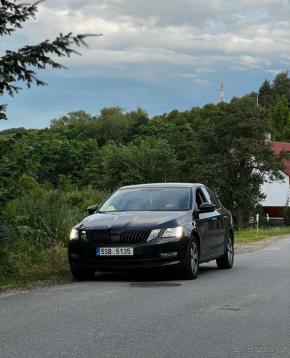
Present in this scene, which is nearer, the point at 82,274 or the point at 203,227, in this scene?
the point at 82,274

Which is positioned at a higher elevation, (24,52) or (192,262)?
(24,52)

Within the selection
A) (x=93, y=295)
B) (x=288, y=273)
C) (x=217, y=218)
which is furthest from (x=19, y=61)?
(x=288, y=273)

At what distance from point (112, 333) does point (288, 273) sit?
658 centimetres

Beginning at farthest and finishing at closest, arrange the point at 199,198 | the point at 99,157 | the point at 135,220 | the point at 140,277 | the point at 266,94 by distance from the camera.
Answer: the point at 266,94
the point at 99,157
the point at 199,198
the point at 140,277
the point at 135,220

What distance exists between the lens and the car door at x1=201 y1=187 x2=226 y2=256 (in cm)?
1282

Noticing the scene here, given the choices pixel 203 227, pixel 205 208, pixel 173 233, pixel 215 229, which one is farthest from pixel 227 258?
pixel 173 233

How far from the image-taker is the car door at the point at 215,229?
1282cm

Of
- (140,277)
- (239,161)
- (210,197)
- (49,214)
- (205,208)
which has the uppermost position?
(239,161)

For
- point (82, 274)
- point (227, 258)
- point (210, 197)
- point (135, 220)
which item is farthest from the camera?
point (227, 258)

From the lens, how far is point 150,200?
12328 millimetres

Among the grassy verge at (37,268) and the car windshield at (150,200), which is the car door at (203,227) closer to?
the car windshield at (150,200)

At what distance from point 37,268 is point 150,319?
16.0 ft

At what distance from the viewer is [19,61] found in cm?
958

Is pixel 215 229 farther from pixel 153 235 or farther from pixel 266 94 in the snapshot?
pixel 266 94
